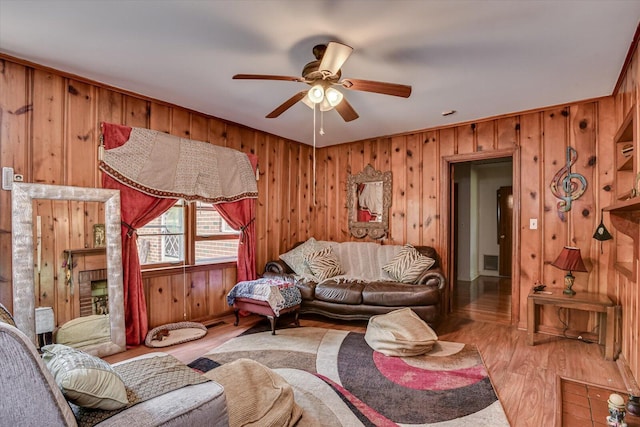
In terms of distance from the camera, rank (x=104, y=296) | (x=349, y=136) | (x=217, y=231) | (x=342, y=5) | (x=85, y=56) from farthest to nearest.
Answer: (x=349, y=136)
(x=217, y=231)
(x=104, y=296)
(x=85, y=56)
(x=342, y=5)

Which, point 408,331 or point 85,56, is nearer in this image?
point 85,56

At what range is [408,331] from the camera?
3.05 meters

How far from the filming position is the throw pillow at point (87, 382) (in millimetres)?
1107

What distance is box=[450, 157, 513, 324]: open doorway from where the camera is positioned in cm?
655

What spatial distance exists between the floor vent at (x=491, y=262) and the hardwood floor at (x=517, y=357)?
367 cm

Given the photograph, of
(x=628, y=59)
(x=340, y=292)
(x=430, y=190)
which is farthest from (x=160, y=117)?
(x=628, y=59)

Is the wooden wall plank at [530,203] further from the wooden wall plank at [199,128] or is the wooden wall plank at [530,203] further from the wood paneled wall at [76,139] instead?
the wooden wall plank at [199,128]

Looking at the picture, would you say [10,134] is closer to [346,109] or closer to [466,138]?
[346,109]

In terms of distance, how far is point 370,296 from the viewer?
12.1ft

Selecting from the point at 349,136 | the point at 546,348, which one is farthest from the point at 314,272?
the point at 546,348

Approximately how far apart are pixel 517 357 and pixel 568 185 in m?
1.90


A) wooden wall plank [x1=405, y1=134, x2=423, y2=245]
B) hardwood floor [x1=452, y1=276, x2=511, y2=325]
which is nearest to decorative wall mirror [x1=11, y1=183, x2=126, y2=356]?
wooden wall plank [x1=405, y1=134, x2=423, y2=245]

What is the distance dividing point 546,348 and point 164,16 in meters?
4.14

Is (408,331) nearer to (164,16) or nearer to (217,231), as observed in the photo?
(217,231)
